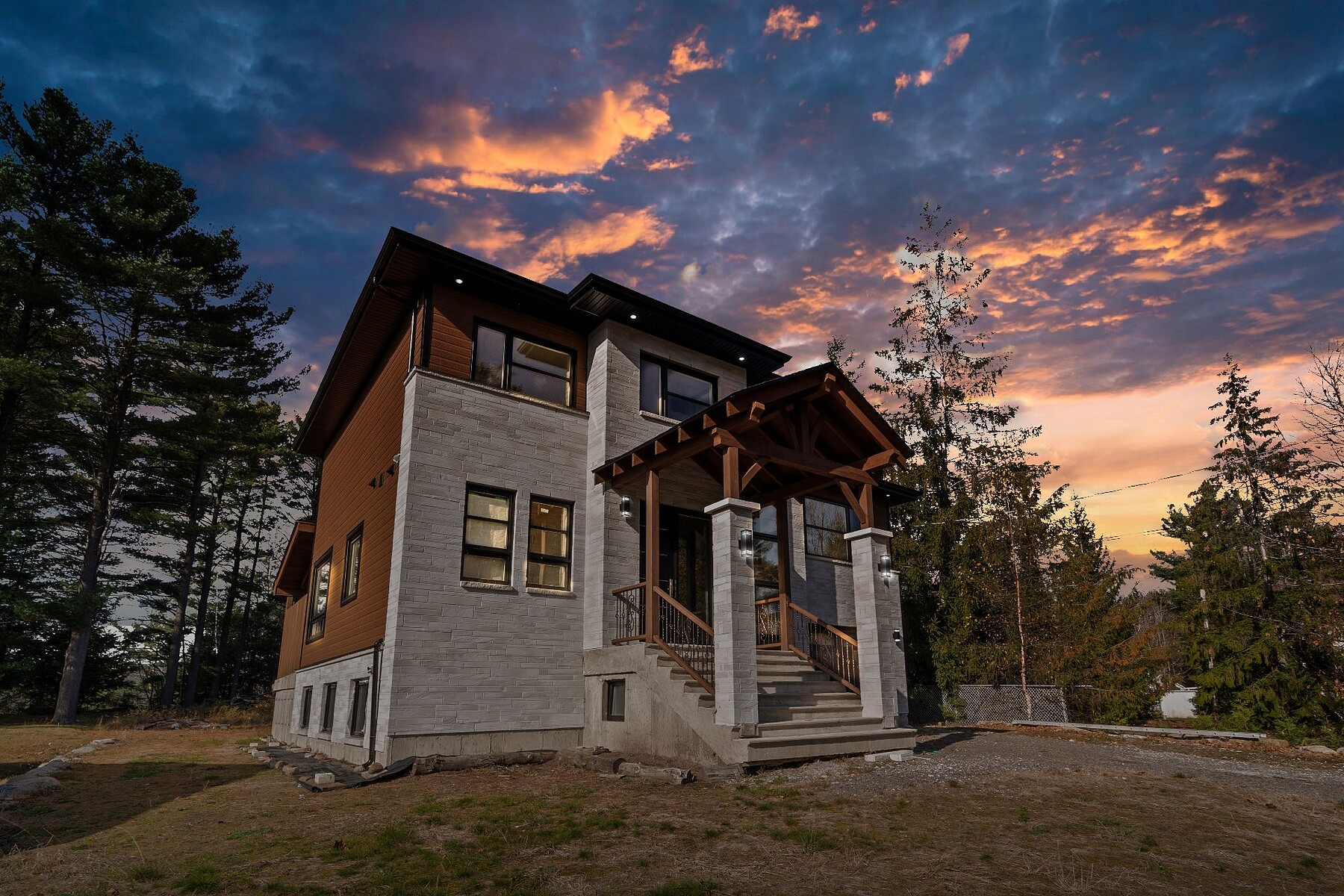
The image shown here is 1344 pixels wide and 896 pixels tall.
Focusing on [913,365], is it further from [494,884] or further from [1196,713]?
[494,884]

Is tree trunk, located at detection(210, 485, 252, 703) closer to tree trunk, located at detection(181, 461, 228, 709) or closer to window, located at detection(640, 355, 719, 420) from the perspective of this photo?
tree trunk, located at detection(181, 461, 228, 709)

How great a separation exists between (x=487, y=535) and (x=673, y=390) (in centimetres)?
514

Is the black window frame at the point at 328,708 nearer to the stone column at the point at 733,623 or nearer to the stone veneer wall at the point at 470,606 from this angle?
the stone veneer wall at the point at 470,606

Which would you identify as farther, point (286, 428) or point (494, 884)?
point (286, 428)

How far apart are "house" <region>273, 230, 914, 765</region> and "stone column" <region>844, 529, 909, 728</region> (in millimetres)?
42

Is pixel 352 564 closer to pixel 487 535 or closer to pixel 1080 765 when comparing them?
pixel 487 535

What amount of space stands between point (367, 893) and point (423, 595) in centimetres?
676

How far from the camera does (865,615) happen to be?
1193cm

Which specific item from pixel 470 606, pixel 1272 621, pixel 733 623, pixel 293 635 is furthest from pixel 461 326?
pixel 1272 621

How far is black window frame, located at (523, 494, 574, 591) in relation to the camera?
1277 cm

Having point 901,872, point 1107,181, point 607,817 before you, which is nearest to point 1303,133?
point 1107,181

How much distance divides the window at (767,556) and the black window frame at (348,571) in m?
7.96

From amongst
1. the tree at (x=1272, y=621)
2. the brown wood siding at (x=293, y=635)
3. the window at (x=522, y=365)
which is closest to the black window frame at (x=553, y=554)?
the window at (x=522, y=365)

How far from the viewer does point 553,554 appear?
43.2 ft
